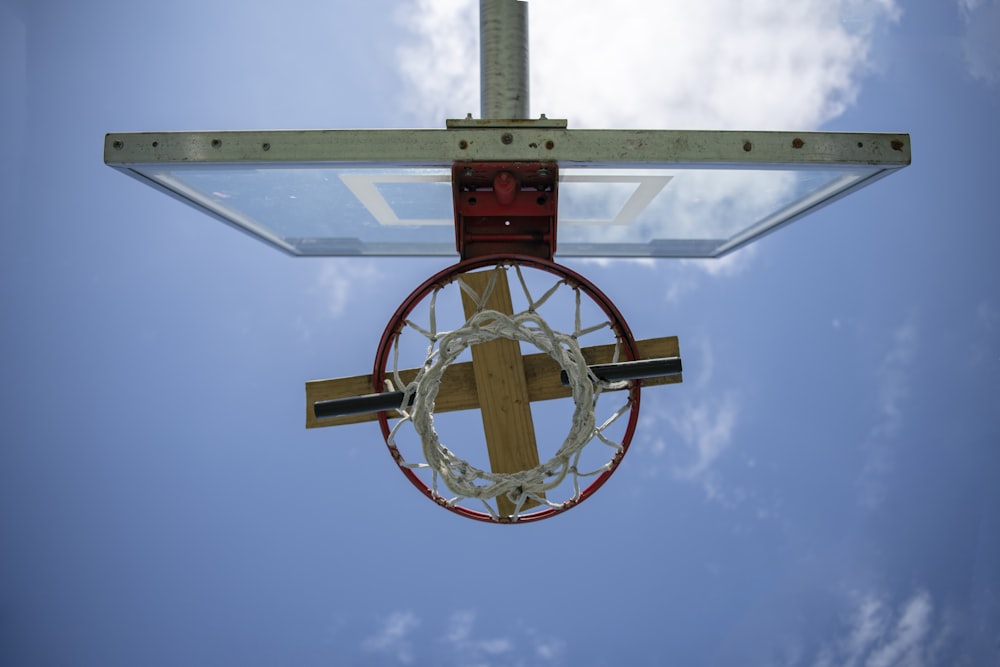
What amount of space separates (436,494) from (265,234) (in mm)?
1198

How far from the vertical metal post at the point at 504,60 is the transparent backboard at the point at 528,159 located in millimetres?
351

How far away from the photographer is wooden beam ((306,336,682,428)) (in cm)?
323

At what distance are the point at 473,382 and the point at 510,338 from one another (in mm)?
429

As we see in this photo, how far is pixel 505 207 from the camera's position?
276cm

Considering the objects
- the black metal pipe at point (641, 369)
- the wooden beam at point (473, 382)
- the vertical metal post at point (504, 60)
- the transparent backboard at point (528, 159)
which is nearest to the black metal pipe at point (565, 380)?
the black metal pipe at point (641, 369)

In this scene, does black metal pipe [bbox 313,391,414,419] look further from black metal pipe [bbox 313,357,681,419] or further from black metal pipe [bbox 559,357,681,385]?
black metal pipe [bbox 559,357,681,385]

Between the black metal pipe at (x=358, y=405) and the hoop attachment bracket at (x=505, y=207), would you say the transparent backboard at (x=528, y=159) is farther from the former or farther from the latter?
the black metal pipe at (x=358, y=405)

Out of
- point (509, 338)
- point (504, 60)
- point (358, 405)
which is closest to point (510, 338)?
point (509, 338)

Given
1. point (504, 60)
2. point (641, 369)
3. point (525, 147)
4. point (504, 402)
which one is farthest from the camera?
point (504, 402)

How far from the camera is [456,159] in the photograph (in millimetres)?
2482

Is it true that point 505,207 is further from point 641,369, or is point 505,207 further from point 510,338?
point 641,369

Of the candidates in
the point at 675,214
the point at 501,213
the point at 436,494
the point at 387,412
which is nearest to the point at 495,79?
the point at 501,213

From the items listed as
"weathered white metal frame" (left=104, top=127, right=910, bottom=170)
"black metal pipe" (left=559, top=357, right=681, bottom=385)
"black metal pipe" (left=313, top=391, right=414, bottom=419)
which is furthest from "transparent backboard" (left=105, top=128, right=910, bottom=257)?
"black metal pipe" (left=313, top=391, right=414, bottom=419)

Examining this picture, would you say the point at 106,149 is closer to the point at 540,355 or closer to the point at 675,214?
the point at 540,355
